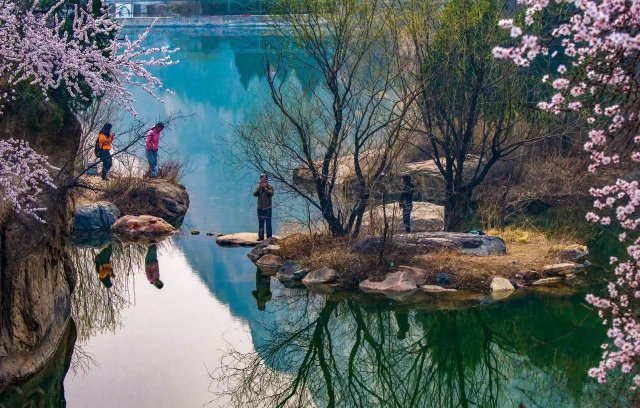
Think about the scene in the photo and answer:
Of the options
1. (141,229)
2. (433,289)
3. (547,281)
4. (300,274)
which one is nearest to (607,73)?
(433,289)

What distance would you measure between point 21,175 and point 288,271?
7771mm

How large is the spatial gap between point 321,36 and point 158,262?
20.5 feet

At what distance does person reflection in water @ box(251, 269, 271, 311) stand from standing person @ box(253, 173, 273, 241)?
1879 mm

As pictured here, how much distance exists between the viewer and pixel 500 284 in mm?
17969

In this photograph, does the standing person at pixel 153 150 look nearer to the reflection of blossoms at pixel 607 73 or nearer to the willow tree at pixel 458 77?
the willow tree at pixel 458 77

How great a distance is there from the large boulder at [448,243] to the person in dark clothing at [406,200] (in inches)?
42.8

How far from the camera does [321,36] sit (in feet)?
64.0

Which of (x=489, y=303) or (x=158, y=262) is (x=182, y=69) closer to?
(x=158, y=262)

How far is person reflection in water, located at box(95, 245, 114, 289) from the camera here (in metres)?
20.1

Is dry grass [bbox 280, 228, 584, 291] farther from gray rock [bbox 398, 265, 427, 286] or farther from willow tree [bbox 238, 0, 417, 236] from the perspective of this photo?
willow tree [bbox 238, 0, 417, 236]

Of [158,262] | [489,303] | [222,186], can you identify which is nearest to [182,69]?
[222,186]

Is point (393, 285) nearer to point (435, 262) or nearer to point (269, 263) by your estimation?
point (435, 262)

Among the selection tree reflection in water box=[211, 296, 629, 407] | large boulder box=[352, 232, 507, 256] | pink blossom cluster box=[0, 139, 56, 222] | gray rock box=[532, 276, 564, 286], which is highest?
pink blossom cluster box=[0, 139, 56, 222]

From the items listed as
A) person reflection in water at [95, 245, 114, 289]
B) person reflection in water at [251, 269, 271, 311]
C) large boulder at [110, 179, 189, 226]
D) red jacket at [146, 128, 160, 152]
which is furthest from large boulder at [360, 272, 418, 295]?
red jacket at [146, 128, 160, 152]
